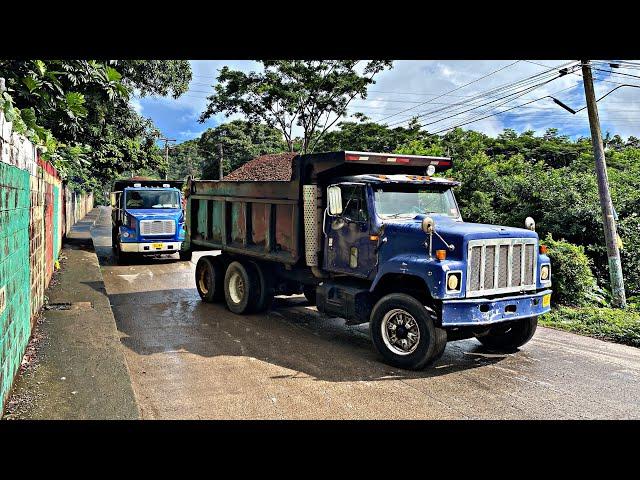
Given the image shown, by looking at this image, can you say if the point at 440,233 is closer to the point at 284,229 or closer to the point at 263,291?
the point at 284,229

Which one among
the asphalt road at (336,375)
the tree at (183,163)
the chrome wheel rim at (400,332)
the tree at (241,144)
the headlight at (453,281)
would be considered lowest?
the asphalt road at (336,375)

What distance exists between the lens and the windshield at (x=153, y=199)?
17.4 m

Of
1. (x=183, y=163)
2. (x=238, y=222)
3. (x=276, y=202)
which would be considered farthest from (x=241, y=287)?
(x=183, y=163)

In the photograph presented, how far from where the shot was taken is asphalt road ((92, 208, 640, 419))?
5.70 m

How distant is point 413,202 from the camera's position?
8297mm

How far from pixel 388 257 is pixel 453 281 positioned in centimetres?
111

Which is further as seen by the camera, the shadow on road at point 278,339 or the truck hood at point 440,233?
the shadow on road at point 278,339

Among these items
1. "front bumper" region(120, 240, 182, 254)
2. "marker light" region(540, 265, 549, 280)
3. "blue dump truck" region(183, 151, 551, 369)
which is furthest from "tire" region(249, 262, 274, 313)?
Result: "front bumper" region(120, 240, 182, 254)

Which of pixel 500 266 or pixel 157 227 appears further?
pixel 157 227

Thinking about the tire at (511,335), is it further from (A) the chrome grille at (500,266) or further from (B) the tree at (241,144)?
(B) the tree at (241,144)

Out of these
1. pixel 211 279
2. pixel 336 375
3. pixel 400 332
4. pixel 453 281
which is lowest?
pixel 336 375

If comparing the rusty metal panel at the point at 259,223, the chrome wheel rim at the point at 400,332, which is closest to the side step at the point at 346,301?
the chrome wheel rim at the point at 400,332

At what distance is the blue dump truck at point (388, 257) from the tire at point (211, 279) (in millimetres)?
402
